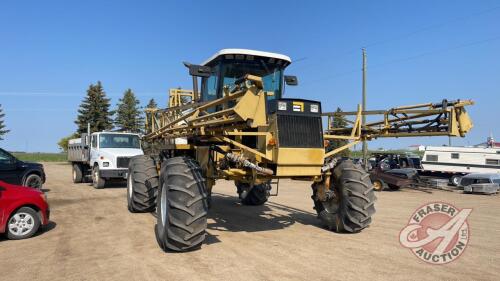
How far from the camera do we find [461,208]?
1280 cm

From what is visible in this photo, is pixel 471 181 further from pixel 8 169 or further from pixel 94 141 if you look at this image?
pixel 8 169

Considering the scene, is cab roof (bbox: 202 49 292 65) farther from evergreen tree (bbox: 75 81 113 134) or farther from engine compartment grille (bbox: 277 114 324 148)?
evergreen tree (bbox: 75 81 113 134)

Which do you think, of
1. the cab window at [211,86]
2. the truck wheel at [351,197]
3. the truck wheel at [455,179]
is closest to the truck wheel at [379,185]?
the truck wheel at [455,179]

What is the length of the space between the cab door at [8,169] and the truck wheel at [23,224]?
698 cm

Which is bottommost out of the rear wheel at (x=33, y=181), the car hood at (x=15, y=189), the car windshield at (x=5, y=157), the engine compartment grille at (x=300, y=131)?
the rear wheel at (x=33, y=181)

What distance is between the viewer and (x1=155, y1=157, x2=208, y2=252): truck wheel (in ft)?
19.2

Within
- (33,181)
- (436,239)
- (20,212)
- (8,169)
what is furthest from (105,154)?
(436,239)

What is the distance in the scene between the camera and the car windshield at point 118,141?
1788 cm

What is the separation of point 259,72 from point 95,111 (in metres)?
47.8

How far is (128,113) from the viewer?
2271 inches

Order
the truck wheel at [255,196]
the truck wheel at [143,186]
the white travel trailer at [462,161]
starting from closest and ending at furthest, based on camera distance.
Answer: the truck wheel at [143,186], the truck wheel at [255,196], the white travel trailer at [462,161]

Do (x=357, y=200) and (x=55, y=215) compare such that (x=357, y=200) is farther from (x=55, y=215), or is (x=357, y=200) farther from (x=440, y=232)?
(x=55, y=215)

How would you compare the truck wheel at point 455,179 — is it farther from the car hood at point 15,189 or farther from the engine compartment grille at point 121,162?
the car hood at point 15,189

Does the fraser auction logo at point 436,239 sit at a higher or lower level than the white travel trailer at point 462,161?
lower
